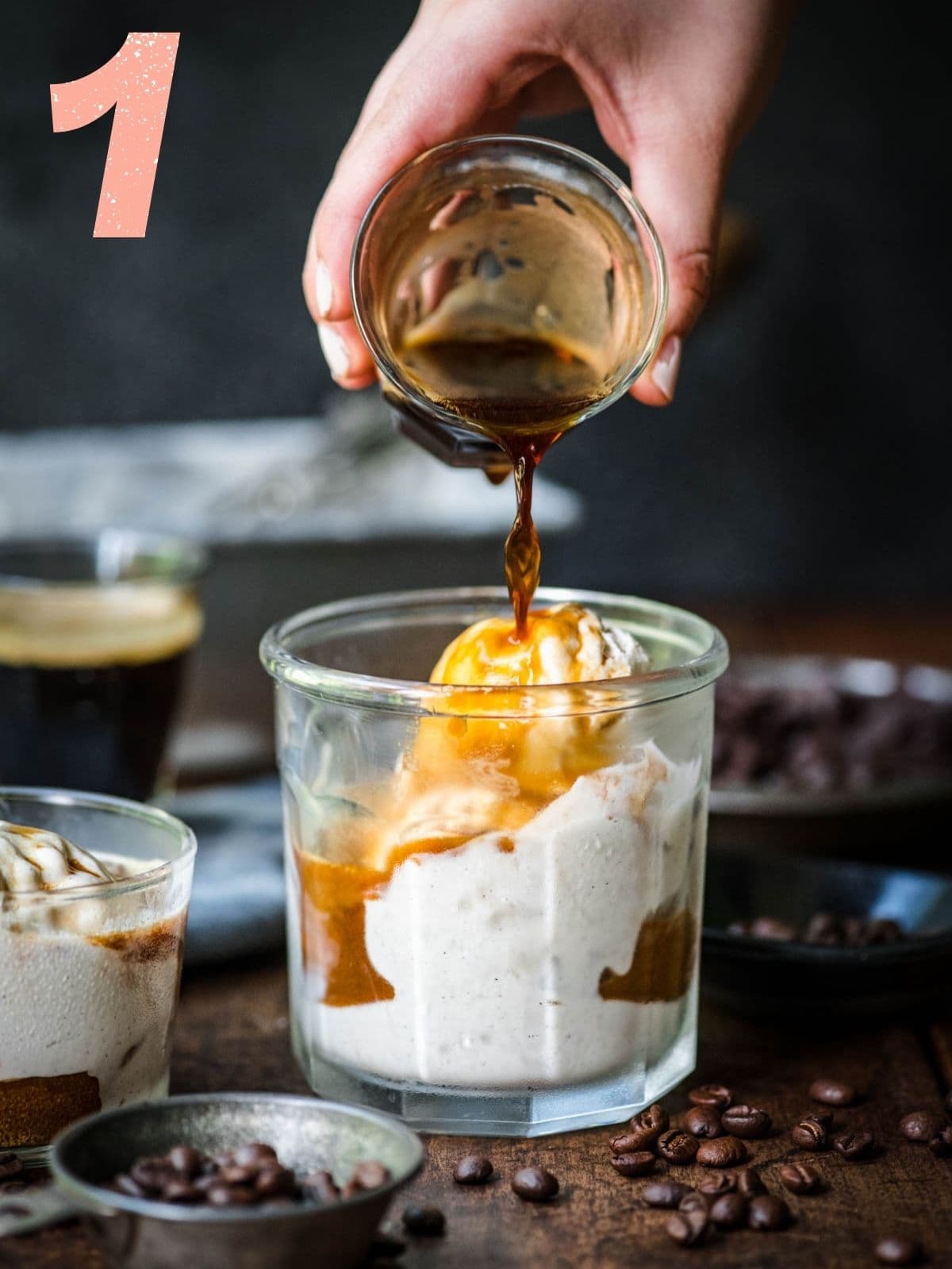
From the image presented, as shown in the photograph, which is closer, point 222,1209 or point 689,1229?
point 222,1209

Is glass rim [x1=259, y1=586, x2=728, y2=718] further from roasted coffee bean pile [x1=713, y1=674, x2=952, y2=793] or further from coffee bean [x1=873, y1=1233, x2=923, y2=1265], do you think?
roasted coffee bean pile [x1=713, y1=674, x2=952, y2=793]

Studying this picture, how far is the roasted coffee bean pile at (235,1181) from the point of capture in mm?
943

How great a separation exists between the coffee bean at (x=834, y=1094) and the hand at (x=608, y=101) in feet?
Result: 2.13

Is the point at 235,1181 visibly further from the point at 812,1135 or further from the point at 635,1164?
the point at 812,1135

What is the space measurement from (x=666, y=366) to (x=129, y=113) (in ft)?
1.78

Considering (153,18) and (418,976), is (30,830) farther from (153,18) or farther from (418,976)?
(153,18)

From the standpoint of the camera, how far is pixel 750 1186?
1.11 meters

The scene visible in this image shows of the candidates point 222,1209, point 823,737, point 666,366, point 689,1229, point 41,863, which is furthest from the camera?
point 823,737

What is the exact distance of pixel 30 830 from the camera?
1.19 meters

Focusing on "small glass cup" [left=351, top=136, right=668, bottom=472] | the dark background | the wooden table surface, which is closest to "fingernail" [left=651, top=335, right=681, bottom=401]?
"small glass cup" [left=351, top=136, right=668, bottom=472]

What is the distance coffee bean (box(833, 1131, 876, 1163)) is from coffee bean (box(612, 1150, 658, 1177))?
0.51 ft

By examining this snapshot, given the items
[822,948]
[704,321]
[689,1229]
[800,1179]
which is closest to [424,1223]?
[689,1229]

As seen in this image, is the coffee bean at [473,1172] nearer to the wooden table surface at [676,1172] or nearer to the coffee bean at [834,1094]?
the wooden table surface at [676,1172]

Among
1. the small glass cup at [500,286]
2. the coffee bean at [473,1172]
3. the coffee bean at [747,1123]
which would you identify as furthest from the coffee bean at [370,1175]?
the small glass cup at [500,286]
